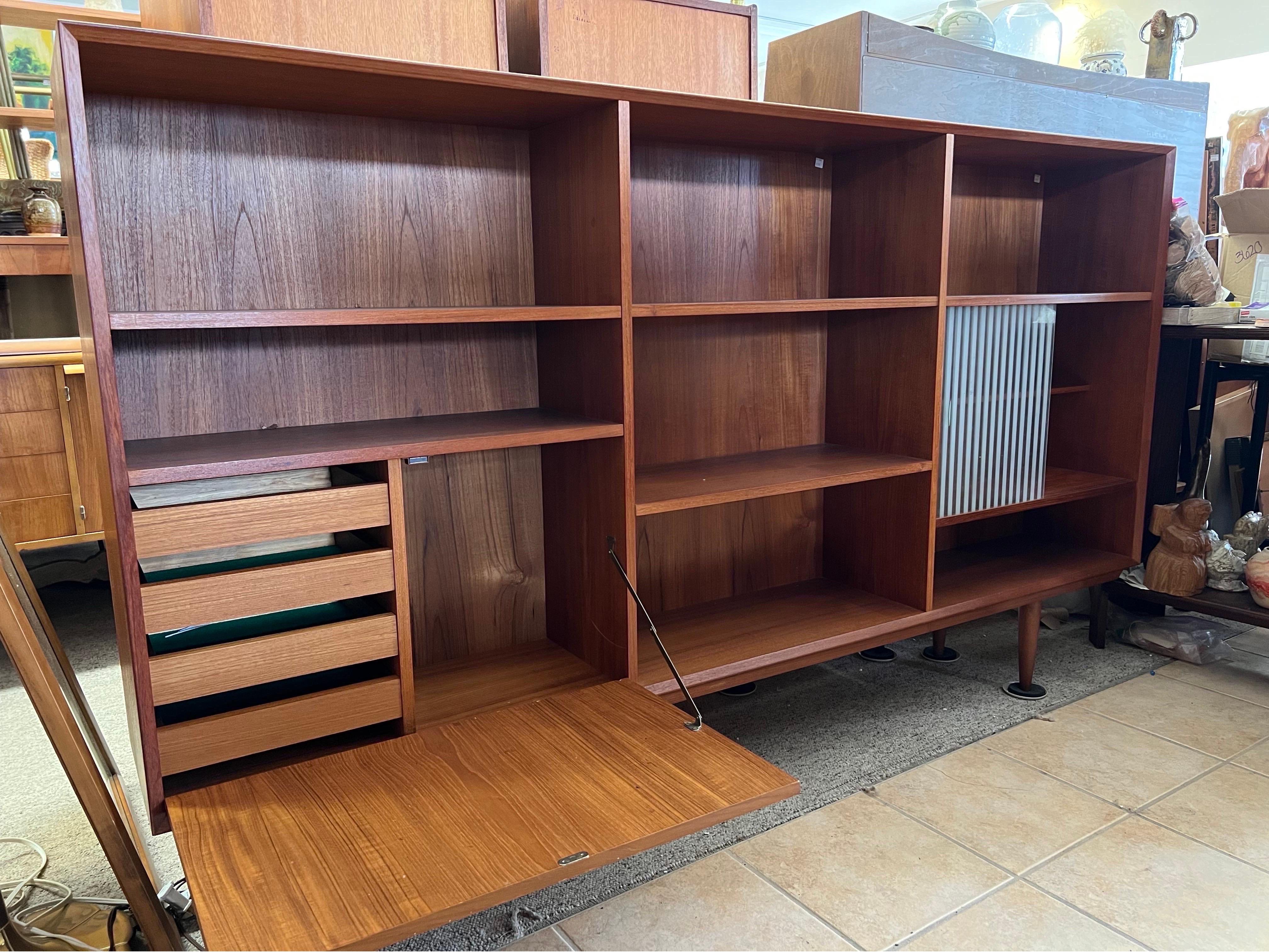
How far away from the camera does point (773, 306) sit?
2.05m

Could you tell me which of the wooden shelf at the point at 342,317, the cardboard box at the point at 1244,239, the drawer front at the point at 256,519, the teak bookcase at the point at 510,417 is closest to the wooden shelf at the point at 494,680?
the teak bookcase at the point at 510,417

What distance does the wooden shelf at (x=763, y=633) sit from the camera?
83.0 inches

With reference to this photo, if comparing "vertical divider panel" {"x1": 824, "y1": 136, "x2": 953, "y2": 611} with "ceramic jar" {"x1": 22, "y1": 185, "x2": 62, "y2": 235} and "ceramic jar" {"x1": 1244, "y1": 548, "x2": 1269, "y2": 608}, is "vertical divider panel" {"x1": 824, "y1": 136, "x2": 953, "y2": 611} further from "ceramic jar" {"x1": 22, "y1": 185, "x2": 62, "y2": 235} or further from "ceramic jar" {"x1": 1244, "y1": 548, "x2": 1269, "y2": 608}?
"ceramic jar" {"x1": 22, "y1": 185, "x2": 62, "y2": 235}

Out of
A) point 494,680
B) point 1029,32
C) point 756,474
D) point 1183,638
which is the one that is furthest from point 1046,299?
point 494,680

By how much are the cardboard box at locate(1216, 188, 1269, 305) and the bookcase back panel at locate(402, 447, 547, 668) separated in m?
2.44

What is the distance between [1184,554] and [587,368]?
2028mm

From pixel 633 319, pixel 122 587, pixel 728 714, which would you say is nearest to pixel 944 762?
pixel 728 714

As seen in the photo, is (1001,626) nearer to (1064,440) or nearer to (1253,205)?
(1064,440)

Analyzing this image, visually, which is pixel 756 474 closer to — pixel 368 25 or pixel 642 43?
pixel 642 43

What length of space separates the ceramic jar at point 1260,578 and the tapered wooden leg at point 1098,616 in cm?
40

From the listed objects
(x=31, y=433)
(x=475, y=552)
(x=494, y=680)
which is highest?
(x=31, y=433)

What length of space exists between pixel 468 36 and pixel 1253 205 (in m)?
2.59

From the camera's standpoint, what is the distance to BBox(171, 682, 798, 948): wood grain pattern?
123cm

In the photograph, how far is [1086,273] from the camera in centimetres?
299
